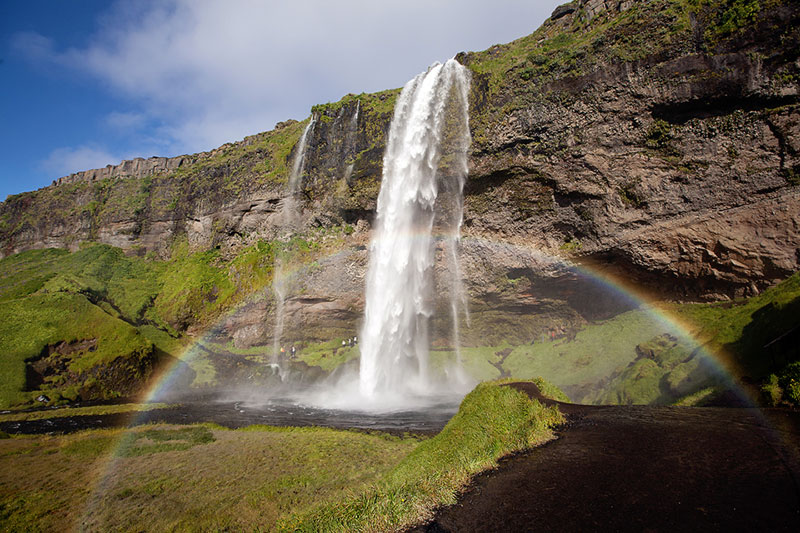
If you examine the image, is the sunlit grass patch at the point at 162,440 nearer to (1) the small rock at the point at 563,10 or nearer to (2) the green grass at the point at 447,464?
(2) the green grass at the point at 447,464

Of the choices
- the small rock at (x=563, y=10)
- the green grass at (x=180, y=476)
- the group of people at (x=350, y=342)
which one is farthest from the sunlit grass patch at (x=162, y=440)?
the small rock at (x=563, y=10)

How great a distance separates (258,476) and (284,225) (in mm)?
28627

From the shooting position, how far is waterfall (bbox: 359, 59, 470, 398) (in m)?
25.2

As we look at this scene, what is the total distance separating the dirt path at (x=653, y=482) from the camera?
4.48m

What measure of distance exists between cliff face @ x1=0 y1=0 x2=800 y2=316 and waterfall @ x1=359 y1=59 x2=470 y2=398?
1124 mm

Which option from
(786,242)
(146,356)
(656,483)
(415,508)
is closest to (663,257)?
(786,242)

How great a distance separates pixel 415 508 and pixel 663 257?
20.4 m

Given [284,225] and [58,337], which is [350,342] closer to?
[284,225]

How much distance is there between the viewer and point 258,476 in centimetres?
917

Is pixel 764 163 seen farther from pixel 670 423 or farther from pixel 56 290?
pixel 56 290

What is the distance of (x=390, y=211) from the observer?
2745 cm

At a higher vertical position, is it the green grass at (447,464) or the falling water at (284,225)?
the falling water at (284,225)

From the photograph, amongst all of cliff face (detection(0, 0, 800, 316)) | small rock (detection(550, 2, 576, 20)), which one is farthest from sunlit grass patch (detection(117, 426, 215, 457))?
small rock (detection(550, 2, 576, 20))

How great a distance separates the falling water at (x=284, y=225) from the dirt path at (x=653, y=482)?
28.6 metres
